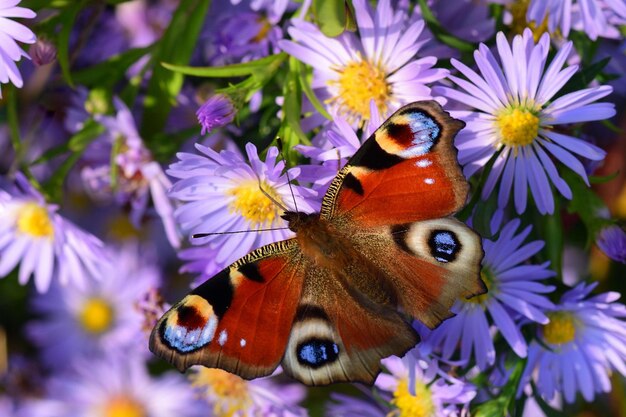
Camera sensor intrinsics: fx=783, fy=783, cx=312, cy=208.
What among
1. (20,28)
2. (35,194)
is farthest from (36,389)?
(20,28)

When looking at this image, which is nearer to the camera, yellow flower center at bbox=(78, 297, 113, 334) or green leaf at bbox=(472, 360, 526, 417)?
green leaf at bbox=(472, 360, 526, 417)

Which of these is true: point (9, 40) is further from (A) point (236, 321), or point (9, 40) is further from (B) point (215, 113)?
(A) point (236, 321)

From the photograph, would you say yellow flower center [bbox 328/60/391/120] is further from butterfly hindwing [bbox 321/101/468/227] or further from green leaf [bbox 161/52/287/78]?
butterfly hindwing [bbox 321/101/468/227]

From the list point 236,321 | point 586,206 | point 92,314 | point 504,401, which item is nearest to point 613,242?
point 586,206

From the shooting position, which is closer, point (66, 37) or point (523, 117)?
point (523, 117)

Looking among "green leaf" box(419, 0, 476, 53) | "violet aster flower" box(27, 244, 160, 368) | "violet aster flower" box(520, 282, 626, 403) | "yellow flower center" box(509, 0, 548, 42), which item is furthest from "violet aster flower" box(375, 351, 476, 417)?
"violet aster flower" box(27, 244, 160, 368)
